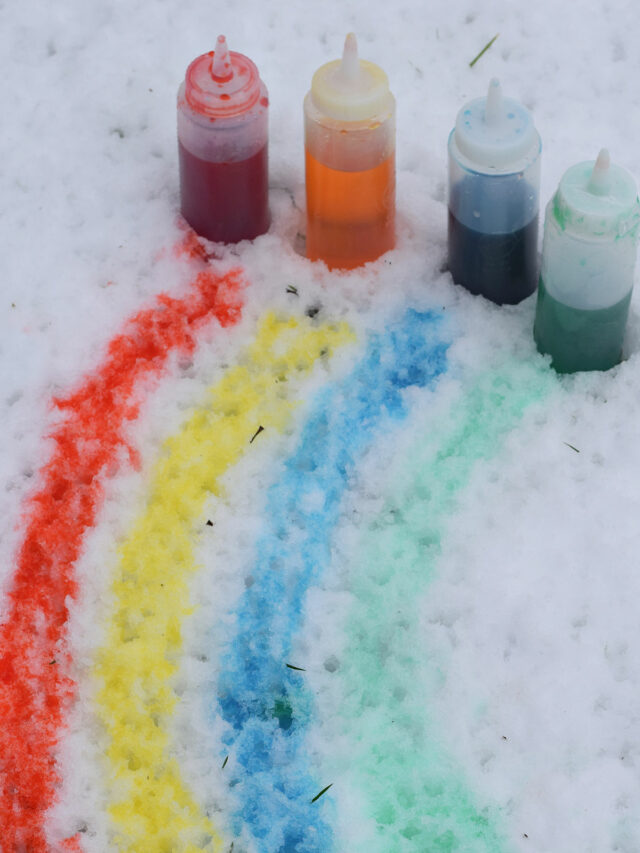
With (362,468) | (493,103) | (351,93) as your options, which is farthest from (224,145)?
(362,468)

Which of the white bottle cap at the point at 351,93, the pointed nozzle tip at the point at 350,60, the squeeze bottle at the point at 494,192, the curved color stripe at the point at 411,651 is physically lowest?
the curved color stripe at the point at 411,651

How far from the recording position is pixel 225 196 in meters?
2.08

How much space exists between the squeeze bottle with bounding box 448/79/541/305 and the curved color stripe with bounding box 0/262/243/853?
0.38 m

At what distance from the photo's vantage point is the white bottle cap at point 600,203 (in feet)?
5.96

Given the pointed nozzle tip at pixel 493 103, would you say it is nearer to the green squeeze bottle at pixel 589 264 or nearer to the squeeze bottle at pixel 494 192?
the squeeze bottle at pixel 494 192

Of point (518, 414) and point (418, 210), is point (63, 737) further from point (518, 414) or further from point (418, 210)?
point (418, 210)

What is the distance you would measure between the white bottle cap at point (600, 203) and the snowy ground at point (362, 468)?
267 mm

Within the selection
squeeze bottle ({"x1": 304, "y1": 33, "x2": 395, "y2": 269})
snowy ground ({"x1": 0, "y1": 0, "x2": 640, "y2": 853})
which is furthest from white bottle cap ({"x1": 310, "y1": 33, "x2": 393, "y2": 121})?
snowy ground ({"x1": 0, "y1": 0, "x2": 640, "y2": 853})

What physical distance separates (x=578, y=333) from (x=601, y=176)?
0.80 feet

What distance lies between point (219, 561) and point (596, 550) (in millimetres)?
527

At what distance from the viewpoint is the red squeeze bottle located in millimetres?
1975

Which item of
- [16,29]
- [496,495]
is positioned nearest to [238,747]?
[496,495]

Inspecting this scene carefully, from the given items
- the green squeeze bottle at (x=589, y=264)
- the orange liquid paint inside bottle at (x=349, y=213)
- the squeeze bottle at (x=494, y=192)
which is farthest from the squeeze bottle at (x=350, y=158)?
the green squeeze bottle at (x=589, y=264)

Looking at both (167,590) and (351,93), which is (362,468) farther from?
(351,93)
